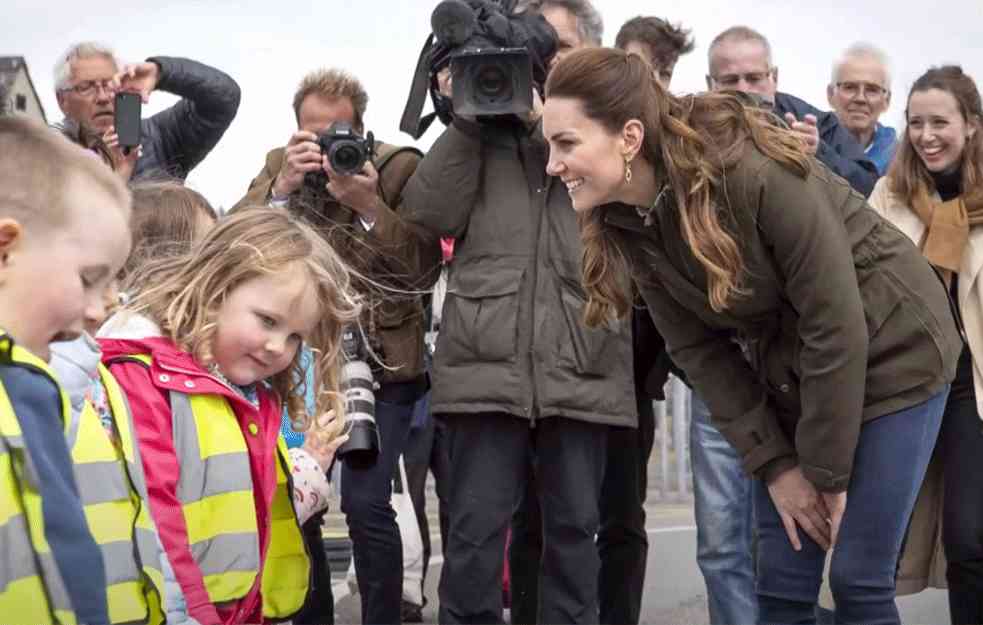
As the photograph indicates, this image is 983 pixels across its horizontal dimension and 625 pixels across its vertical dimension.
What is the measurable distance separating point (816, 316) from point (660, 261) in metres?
0.42

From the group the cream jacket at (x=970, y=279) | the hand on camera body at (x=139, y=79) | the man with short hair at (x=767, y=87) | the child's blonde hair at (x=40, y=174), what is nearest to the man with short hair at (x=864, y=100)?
the man with short hair at (x=767, y=87)

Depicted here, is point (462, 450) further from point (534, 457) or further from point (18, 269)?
point (18, 269)

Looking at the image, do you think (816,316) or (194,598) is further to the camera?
(816,316)

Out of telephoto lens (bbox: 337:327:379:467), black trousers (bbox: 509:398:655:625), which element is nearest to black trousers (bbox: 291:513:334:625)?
telephoto lens (bbox: 337:327:379:467)

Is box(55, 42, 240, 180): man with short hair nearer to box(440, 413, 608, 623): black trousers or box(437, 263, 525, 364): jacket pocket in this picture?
box(437, 263, 525, 364): jacket pocket

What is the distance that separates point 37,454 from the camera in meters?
2.57

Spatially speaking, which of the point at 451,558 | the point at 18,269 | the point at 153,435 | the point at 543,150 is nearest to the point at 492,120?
the point at 543,150

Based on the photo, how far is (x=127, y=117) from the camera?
567cm

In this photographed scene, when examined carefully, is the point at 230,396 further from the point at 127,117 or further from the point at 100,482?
the point at 127,117

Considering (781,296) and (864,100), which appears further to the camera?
(864,100)

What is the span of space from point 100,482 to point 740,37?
3758 mm

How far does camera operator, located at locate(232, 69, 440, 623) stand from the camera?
5594 millimetres

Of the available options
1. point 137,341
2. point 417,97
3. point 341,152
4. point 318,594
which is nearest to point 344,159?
point 341,152

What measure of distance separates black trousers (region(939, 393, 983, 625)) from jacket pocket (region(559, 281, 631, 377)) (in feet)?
3.64
